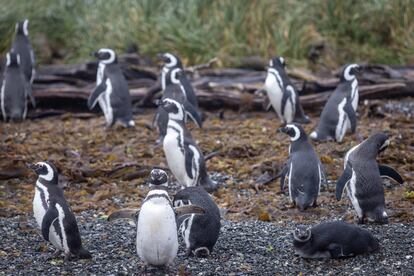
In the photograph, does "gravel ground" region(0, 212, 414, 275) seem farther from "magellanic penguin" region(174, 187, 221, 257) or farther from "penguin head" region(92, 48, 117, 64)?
"penguin head" region(92, 48, 117, 64)

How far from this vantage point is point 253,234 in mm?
7258

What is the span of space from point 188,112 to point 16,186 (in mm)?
2288

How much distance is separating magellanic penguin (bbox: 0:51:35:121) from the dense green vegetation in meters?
1.63

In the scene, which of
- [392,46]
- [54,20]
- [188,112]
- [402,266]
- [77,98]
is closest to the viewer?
[402,266]

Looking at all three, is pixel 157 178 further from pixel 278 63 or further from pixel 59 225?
pixel 278 63

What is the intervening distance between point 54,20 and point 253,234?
921 centimetres

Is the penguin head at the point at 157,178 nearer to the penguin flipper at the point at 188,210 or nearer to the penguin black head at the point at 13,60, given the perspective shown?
the penguin flipper at the point at 188,210

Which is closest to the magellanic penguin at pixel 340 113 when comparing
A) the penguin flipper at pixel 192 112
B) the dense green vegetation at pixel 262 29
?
the penguin flipper at pixel 192 112

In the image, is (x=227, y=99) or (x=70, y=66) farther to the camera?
(x=70, y=66)

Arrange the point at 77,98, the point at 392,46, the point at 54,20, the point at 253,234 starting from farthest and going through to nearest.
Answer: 1. the point at 54,20
2. the point at 392,46
3. the point at 77,98
4. the point at 253,234

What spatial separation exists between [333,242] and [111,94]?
5.46m

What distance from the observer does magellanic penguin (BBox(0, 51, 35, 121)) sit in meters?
12.0

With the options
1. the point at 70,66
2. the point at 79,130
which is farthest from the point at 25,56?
the point at 79,130

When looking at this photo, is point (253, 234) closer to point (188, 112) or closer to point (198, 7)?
point (188, 112)
